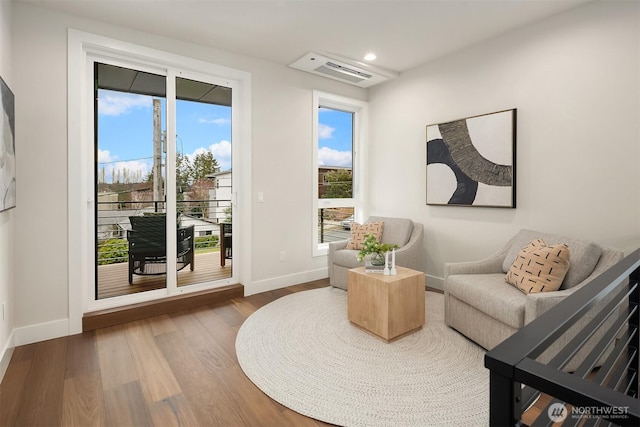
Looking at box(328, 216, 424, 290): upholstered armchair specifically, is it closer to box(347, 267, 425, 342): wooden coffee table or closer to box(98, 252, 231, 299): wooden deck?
box(347, 267, 425, 342): wooden coffee table

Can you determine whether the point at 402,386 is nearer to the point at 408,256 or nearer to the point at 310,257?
the point at 408,256

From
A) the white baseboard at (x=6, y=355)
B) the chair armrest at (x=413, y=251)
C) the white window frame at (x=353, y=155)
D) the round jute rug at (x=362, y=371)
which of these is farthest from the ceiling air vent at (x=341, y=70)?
the white baseboard at (x=6, y=355)

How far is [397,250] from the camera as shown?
3.66 metres

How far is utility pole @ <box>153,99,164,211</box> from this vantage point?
327 centimetres

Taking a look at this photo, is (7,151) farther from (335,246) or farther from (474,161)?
(474,161)

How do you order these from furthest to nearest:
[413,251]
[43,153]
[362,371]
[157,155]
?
[413,251] → [157,155] → [43,153] → [362,371]

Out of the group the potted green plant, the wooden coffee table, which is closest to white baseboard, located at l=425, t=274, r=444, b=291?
the wooden coffee table

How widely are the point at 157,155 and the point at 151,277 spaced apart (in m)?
1.22

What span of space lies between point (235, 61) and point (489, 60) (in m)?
2.66

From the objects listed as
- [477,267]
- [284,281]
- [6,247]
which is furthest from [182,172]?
[477,267]

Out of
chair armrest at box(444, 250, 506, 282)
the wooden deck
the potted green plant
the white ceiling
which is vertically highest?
the white ceiling

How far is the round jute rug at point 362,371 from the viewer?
1771mm

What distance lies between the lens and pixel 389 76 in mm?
4223

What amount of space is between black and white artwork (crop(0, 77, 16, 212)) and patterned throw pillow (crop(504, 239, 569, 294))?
3459mm
